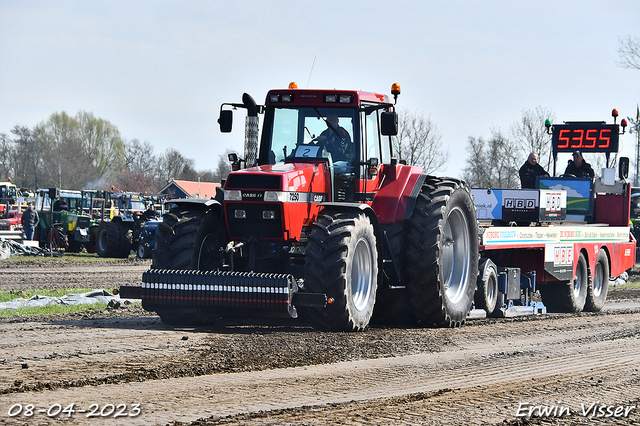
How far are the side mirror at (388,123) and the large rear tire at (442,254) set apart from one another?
3.50ft

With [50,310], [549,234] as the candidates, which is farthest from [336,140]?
[50,310]

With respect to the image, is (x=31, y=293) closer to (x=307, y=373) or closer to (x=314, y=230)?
(x=314, y=230)

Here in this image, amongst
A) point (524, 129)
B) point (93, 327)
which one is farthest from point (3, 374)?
point (524, 129)

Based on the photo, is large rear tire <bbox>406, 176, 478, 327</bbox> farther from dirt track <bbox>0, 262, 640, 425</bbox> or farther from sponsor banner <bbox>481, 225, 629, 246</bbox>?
sponsor banner <bbox>481, 225, 629, 246</bbox>

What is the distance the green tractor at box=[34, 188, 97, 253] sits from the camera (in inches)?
1111

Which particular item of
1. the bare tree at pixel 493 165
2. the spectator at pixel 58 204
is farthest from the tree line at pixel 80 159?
the spectator at pixel 58 204

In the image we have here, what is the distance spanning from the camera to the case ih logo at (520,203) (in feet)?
44.2

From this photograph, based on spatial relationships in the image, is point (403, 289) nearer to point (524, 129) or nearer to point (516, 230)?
point (516, 230)

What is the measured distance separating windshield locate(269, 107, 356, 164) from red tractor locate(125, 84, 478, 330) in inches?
0.5

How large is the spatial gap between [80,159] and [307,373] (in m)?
82.3

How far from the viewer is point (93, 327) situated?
9.27 meters

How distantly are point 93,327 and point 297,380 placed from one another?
3775mm

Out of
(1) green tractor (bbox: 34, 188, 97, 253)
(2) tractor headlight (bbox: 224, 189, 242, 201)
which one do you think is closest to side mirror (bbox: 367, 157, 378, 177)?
(2) tractor headlight (bbox: 224, 189, 242, 201)

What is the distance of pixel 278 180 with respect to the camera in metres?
9.13
